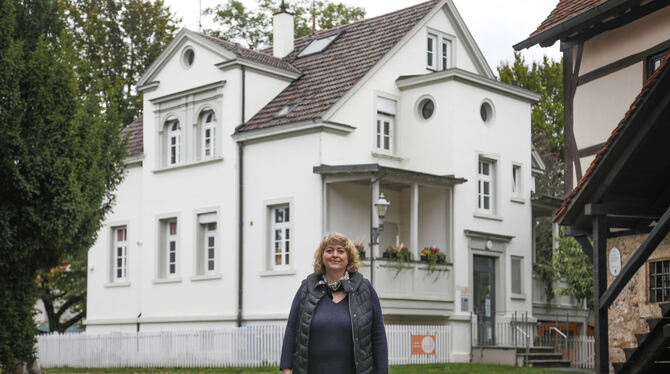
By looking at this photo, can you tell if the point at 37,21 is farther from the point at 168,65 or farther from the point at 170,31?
the point at 170,31

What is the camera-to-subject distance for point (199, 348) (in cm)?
2894

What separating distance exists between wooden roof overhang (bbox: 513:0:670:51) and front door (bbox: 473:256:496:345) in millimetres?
11118

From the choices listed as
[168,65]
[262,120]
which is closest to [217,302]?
[262,120]

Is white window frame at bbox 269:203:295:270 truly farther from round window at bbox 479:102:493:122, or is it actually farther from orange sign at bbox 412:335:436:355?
round window at bbox 479:102:493:122

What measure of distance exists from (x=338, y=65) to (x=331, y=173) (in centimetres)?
477

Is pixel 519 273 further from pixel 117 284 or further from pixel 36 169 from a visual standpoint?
pixel 36 169

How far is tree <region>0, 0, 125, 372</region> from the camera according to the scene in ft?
65.5

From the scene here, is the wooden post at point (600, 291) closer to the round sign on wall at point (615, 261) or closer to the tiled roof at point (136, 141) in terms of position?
the round sign on wall at point (615, 261)

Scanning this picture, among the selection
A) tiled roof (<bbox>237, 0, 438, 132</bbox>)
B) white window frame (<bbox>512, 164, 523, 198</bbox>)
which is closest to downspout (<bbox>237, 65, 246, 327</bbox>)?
tiled roof (<bbox>237, 0, 438, 132</bbox>)

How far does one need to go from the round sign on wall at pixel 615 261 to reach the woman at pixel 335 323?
36.6ft

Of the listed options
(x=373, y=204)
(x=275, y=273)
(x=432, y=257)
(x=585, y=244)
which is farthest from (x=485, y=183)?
(x=585, y=244)

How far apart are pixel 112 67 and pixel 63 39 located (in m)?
21.3

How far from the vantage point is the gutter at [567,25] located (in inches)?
705

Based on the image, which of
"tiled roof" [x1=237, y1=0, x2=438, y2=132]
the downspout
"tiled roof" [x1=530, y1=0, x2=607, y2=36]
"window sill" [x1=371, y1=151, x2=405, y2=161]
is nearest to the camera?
"tiled roof" [x1=530, y1=0, x2=607, y2=36]
